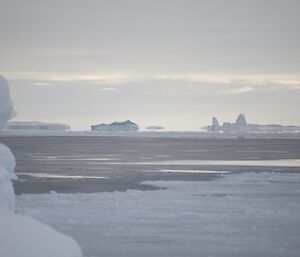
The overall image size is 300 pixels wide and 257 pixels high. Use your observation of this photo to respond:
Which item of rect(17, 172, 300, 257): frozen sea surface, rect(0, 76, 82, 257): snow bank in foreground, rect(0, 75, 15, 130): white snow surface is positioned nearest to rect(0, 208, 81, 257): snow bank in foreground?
rect(0, 76, 82, 257): snow bank in foreground

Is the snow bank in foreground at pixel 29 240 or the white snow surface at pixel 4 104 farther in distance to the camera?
the white snow surface at pixel 4 104

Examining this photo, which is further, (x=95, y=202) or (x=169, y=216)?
(x=95, y=202)

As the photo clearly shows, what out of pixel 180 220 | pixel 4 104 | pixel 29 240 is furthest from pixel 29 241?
pixel 4 104

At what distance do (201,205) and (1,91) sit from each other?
301 inches

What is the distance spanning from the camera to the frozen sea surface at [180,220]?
14156mm

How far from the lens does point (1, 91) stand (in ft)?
60.4

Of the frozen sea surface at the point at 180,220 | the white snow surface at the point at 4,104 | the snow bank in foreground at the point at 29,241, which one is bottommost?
the frozen sea surface at the point at 180,220

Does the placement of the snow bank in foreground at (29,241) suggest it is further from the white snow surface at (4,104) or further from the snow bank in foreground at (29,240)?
the white snow surface at (4,104)

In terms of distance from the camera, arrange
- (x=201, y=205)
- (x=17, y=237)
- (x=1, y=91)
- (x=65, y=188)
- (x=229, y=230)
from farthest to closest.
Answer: (x=65, y=188)
(x=201, y=205)
(x=1, y=91)
(x=229, y=230)
(x=17, y=237)

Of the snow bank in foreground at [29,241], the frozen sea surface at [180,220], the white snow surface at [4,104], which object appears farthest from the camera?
the white snow surface at [4,104]

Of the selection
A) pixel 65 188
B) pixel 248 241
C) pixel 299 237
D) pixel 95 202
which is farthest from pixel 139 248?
pixel 65 188

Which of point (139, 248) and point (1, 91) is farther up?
point (1, 91)

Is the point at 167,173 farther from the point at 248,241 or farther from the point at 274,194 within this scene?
the point at 248,241

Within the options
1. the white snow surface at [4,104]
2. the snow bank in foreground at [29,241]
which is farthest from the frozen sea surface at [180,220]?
the white snow surface at [4,104]
